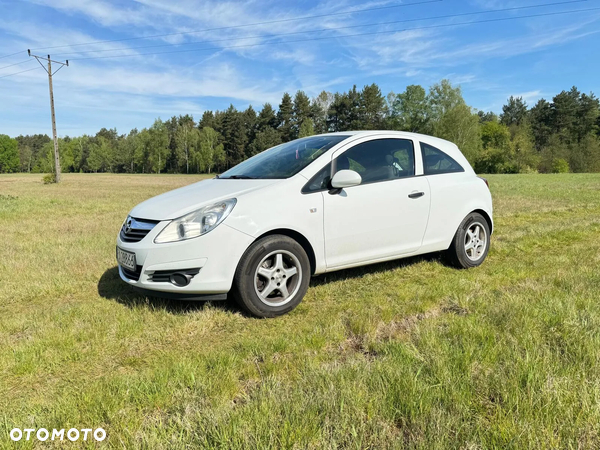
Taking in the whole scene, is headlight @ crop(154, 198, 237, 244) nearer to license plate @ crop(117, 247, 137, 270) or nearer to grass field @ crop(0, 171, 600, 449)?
license plate @ crop(117, 247, 137, 270)

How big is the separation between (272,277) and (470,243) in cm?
289

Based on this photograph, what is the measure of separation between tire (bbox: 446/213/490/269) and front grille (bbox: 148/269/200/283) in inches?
129

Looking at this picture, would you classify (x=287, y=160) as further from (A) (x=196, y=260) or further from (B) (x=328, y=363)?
(B) (x=328, y=363)

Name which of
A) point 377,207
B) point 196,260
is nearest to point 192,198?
point 196,260

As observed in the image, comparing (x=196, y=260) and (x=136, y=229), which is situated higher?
(x=136, y=229)

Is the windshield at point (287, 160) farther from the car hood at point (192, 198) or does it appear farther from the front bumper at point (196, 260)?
the front bumper at point (196, 260)

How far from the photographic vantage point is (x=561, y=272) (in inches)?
170

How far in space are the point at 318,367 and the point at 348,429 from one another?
0.65 metres

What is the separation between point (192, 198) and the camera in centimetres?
364

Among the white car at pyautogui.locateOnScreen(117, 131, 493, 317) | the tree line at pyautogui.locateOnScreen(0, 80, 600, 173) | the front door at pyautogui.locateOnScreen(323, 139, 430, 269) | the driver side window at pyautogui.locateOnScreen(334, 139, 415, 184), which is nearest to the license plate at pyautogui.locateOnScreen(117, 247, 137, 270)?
the white car at pyautogui.locateOnScreen(117, 131, 493, 317)

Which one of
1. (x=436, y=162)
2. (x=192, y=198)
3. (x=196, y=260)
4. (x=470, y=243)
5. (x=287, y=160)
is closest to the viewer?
(x=196, y=260)

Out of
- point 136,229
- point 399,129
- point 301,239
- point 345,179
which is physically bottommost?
point 301,239

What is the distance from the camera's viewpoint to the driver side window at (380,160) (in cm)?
406

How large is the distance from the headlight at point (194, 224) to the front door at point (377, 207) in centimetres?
103
